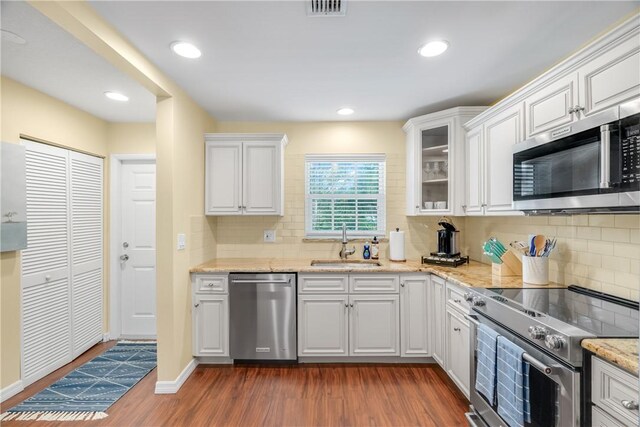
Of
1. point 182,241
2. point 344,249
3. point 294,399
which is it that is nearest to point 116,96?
point 182,241

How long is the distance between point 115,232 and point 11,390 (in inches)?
63.1

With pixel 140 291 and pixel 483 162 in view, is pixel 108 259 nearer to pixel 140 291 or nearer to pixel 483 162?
pixel 140 291

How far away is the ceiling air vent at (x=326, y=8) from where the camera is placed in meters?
1.57

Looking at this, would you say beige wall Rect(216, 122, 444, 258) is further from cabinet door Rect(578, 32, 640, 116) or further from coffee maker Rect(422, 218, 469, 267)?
cabinet door Rect(578, 32, 640, 116)

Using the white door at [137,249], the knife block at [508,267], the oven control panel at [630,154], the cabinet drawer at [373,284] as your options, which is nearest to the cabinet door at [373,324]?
the cabinet drawer at [373,284]

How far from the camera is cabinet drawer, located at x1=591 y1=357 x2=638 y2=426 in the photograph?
3.46 feet

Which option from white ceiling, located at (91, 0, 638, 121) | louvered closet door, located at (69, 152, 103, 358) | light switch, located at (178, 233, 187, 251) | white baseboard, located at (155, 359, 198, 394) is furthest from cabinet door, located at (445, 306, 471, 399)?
louvered closet door, located at (69, 152, 103, 358)

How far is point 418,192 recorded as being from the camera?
317cm

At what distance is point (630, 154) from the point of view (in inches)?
50.1

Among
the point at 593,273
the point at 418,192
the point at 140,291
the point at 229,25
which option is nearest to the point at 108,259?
the point at 140,291

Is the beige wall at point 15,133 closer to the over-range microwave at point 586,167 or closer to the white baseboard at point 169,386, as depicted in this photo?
the white baseboard at point 169,386

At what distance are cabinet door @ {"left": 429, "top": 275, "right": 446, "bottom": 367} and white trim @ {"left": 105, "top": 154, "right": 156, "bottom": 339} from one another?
10.9 ft

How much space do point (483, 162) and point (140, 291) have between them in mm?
3852

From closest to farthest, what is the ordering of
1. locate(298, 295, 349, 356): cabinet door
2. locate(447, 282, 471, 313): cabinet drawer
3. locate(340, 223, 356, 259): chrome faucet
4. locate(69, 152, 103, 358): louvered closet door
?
1. locate(447, 282, 471, 313): cabinet drawer
2. locate(298, 295, 349, 356): cabinet door
3. locate(69, 152, 103, 358): louvered closet door
4. locate(340, 223, 356, 259): chrome faucet
